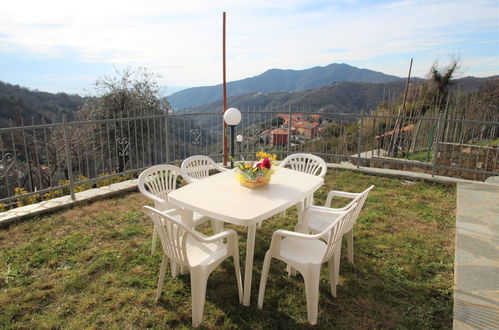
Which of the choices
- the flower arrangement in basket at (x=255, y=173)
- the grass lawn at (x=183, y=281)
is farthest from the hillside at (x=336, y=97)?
the flower arrangement in basket at (x=255, y=173)

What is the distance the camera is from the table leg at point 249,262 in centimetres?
212

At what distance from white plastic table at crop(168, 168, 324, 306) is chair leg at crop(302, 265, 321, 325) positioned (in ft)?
1.36

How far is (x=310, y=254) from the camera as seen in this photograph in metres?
2.17

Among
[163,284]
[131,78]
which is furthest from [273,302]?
[131,78]

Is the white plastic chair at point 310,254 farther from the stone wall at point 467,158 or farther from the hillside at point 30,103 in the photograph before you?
the hillside at point 30,103

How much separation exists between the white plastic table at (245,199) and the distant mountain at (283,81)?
37232 mm

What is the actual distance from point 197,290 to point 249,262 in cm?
41

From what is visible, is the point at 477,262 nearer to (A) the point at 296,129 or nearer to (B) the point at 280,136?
(A) the point at 296,129

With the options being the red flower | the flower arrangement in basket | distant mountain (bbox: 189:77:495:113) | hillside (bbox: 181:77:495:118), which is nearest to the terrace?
the flower arrangement in basket

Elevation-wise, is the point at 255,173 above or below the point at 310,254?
above

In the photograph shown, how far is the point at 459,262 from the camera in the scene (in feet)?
9.18

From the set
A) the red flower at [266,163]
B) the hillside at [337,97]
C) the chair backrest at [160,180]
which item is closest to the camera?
the red flower at [266,163]

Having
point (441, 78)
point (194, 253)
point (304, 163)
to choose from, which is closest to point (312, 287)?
point (194, 253)

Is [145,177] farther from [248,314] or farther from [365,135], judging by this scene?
[365,135]
